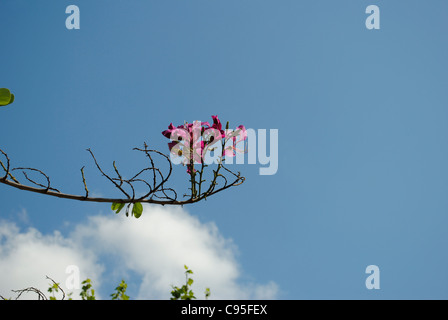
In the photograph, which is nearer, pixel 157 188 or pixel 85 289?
pixel 157 188

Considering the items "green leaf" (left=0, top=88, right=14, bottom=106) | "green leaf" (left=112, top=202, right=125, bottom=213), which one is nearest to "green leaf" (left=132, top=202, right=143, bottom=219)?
"green leaf" (left=112, top=202, right=125, bottom=213)

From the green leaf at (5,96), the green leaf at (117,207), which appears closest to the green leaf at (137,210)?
the green leaf at (117,207)

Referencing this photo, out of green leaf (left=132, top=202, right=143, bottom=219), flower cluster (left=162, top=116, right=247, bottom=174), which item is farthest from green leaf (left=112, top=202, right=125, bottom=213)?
flower cluster (left=162, top=116, right=247, bottom=174)

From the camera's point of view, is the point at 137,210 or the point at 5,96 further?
the point at 137,210

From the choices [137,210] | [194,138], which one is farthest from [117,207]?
[194,138]

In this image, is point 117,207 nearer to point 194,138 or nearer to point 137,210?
point 137,210

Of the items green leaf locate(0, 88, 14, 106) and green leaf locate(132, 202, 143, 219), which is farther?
green leaf locate(132, 202, 143, 219)

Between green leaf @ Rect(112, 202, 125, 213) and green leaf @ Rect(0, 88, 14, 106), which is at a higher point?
green leaf @ Rect(0, 88, 14, 106)

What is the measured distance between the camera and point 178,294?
4254 millimetres

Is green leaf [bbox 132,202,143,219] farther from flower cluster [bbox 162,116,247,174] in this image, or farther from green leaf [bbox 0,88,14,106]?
green leaf [bbox 0,88,14,106]
